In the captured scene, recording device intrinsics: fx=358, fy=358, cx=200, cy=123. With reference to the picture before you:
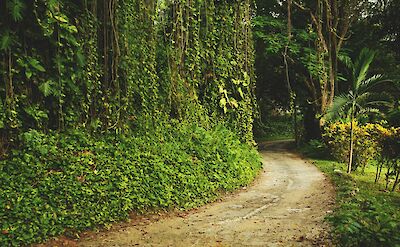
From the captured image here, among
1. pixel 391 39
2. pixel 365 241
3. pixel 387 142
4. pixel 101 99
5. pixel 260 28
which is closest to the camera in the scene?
pixel 365 241

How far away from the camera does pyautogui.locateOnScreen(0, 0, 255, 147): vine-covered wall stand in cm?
592

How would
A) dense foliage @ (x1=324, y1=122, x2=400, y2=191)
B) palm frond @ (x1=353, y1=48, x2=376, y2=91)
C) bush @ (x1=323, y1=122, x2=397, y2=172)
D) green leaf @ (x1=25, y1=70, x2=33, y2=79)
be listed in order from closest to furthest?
1. green leaf @ (x1=25, y1=70, x2=33, y2=79)
2. dense foliage @ (x1=324, y1=122, x2=400, y2=191)
3. bush @ (x1=323, y1=122, x2=397, y2=172)
4. palm frond @ (x1=353, y1=48, x2=376, y2=91)

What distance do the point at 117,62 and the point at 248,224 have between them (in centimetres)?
406

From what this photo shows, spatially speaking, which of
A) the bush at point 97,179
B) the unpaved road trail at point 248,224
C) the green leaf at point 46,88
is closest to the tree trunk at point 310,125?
the unpaved road trail at point 248,224

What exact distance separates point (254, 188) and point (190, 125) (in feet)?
7.40

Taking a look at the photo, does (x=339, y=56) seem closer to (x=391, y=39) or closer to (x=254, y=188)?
(x=391, y=39)

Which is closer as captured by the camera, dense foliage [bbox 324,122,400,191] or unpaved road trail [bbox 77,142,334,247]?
unpaved road trail [bbox 77,142,334,247]

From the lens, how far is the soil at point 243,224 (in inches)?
196

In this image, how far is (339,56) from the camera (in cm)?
1514

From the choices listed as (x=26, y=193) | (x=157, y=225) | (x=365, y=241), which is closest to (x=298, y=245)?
(x=365, y=241)

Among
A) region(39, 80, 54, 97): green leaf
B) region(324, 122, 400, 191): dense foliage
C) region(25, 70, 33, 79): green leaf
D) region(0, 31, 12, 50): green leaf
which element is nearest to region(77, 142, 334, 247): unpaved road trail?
region(324, 122, 400, 191): dense foliage

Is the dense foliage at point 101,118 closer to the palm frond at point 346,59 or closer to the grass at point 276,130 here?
the palm frond at point 346,59

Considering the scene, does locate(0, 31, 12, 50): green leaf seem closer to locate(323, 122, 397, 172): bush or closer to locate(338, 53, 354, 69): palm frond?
locate(323, 122, 397, 172): bush

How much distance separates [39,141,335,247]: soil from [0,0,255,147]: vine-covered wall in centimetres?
214
